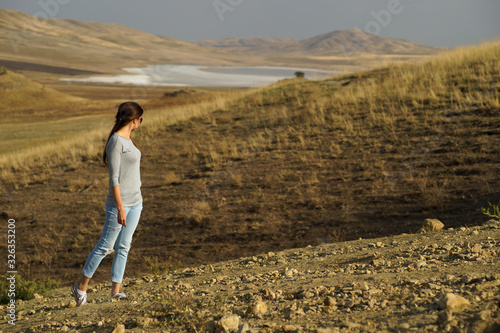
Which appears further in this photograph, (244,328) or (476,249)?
(476,249)

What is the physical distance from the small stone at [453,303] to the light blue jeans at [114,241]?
8.68ft

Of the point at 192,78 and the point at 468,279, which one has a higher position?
the point at 192,78

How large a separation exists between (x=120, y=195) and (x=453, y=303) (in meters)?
2.85

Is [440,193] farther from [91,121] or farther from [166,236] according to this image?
[91,121]

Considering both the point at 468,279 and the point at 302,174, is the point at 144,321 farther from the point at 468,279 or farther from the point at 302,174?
the point at 302,174

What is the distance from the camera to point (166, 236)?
9.68 metres

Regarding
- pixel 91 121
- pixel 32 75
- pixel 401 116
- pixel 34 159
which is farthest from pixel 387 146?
pixel 32 75

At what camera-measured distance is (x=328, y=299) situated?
338 centimetres

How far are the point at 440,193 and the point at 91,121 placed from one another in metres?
27.0

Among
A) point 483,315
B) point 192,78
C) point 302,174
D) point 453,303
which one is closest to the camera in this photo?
point 483,315

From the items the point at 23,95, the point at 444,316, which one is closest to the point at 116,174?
the point at 444,316

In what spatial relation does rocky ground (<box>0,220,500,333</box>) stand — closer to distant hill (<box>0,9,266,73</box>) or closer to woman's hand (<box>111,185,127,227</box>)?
woman's hand (<box>111,185,127,227</box>)

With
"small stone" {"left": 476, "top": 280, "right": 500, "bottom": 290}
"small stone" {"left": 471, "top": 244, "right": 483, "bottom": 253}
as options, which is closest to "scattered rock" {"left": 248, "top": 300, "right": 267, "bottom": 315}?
"small stone" {"left": 476, "top": 280, "right": 500, "bottom": 290}

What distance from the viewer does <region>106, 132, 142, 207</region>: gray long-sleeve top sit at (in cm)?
418
